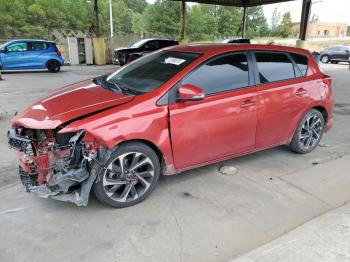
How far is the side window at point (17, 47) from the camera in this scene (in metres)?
14.7

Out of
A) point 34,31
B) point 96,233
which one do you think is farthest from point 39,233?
point 34,31

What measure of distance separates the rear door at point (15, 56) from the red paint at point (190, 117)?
12.4 meters

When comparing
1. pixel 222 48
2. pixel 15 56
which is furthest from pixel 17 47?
pixel 222 48

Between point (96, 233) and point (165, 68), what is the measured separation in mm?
1936

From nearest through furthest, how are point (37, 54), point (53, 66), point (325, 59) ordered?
point (37, 54), point (53, 66), point (325, 59)

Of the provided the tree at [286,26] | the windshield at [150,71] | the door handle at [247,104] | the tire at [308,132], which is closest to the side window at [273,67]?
the door handle at [247,104]

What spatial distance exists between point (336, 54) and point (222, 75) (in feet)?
82.4

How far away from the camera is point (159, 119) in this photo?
330cm

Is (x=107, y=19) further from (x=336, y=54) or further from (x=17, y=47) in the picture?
(x=17, y=47)

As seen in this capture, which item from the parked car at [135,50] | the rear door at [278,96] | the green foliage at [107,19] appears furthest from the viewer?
the green foliage at [107,19]

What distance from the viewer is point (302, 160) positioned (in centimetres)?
466

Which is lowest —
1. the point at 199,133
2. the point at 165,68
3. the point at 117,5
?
the point at 199,133

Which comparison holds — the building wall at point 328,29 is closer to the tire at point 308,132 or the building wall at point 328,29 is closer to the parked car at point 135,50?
the parked car at point 135,50

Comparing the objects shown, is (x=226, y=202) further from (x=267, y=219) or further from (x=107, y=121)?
(x=107, y=121)
